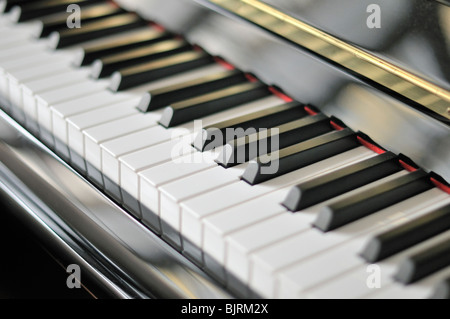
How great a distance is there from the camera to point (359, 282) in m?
1.07

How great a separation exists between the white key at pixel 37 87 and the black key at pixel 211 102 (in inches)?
11.4

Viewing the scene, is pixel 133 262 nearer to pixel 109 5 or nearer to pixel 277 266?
pixel 277 266

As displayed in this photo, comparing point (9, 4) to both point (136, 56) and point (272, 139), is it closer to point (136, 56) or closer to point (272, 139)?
point (136, 56)

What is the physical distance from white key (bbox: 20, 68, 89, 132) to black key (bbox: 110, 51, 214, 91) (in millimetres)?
98

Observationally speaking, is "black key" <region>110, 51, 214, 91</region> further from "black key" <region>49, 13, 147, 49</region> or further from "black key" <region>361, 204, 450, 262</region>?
"black key" <region>361, 204, 450, 262</region>

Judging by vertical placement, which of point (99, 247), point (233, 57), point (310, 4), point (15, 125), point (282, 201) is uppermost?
point (310, 4)

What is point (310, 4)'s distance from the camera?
146 centimetres

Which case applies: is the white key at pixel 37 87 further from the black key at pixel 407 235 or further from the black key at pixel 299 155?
the black key at pixel 407 235

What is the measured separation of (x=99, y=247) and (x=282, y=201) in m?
0.40

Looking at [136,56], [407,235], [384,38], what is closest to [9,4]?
[136,56]

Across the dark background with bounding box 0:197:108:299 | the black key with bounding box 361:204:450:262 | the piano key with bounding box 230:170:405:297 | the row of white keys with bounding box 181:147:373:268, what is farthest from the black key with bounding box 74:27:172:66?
the black key with bounding box 361:204:450:262

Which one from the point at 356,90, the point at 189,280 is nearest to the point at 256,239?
the point at 189,280
